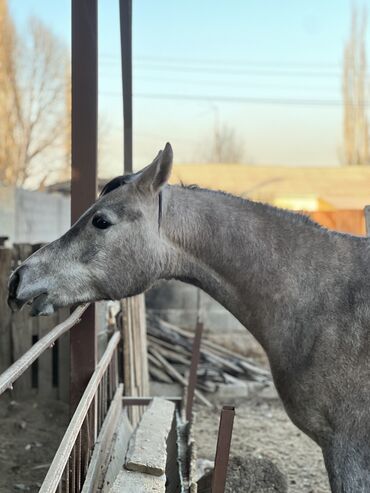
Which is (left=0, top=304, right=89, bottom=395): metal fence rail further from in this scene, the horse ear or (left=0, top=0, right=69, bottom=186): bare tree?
(left=0, top=0, right=69, bottom=186): bare tree

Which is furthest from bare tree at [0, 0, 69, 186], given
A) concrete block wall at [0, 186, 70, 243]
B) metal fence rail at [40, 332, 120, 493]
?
metal fence rail at [40, 332, 120, 493]

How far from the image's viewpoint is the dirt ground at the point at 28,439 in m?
4.09

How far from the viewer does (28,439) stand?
479cm

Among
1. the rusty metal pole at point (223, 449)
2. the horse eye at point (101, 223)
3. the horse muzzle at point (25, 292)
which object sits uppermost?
the horse eye at point (101, 223)

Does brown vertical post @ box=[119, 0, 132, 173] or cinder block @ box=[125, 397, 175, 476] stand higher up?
brown vertical post @ box=[119, 0, 132, 173]

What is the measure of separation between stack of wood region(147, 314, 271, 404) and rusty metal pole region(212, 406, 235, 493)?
4997 mm

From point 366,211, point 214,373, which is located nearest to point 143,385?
point 214,373

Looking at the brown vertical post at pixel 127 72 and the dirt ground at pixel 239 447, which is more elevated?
the brown vertical post at pixel 127 72

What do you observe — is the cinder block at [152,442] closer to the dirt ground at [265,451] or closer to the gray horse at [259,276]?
the dirt ground at [265,451]

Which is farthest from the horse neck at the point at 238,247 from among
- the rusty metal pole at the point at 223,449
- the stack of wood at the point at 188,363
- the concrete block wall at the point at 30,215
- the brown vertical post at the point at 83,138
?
the concrete block wall at the point at 30,215

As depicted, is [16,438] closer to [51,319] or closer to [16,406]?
[16,406]

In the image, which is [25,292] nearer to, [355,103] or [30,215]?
[30,215]

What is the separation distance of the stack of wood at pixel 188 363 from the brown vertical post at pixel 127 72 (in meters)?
3.65

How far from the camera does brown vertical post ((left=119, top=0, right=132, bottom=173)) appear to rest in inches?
152
